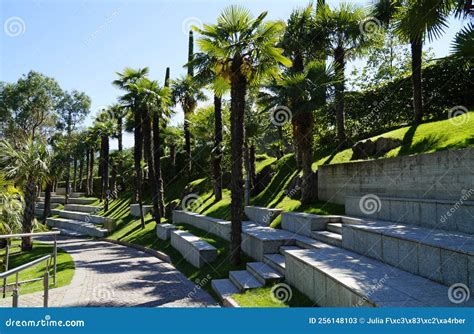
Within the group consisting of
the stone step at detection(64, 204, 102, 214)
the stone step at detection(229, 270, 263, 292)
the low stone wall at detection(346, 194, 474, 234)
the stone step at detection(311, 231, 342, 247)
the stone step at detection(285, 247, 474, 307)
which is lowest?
the stone step at detection(64, 204, 102, 214)

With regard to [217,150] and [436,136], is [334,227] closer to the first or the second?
[436,136]

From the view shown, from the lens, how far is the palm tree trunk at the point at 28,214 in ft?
67.0

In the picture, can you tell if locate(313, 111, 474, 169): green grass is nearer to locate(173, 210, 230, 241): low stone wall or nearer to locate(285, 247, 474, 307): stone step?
locate(285, 247, 474, 307): stone step

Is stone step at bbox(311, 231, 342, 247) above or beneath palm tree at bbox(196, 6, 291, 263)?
beneath

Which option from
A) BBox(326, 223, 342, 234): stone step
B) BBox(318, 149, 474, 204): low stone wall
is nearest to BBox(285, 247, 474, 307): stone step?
BBox(326, 223, 342, 234): stone step

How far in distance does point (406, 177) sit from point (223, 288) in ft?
21.8

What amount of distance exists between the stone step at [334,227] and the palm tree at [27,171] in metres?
17.1

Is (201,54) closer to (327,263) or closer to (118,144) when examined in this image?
(327,263)

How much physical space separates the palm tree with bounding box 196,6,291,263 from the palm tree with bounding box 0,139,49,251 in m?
14.6

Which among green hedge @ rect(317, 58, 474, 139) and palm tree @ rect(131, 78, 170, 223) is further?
palm tree @ rect(131, 78, 170, 223)

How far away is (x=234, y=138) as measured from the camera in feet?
38.6

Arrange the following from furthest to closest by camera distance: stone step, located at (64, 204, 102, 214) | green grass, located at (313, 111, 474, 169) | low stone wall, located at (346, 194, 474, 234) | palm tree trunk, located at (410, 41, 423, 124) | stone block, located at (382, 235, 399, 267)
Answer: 1. stone step, located at (64, 204, 102, 214)
2. palm tree trunk, located at (410, 41, 423, 124)
3. green grass, located at (313, 111, 474, 169)
4. low stone wall, located at (346, 194, 474, 234)
5. stone block, located at (382, 235, 399, 267)

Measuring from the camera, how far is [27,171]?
840 inches

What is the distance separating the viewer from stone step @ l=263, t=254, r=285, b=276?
932cm
